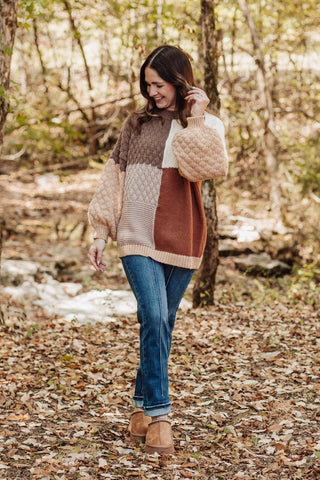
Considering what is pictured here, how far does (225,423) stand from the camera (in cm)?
348

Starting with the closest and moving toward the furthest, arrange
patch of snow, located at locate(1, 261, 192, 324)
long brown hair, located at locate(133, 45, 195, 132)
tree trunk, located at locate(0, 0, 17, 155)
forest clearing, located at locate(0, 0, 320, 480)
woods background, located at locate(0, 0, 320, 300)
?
long brown hair, located at locate(133, 45, 195, 132) → forest clearing, located at locate(0, 0, 320, 480) → tree trunk, located at locate(0, 0, 17, 155) → patch of snow, located at locate(1, 261, 192, 324) → woods background, located at locate(0, 0, 320, 300)

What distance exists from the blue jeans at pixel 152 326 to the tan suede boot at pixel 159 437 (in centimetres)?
8

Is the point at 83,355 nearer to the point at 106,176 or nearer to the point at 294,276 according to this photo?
the point at 106,176

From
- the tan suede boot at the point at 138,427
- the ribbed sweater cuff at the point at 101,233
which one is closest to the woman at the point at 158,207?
the ribbed sweater cuff at the point at 101,233

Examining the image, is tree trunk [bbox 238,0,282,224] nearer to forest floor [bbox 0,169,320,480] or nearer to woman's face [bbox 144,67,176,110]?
forest floor [bbox 0,169,320,480]

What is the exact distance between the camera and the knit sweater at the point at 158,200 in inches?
112

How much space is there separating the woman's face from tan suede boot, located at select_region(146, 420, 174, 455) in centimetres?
181

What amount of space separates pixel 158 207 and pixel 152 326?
2.13ft

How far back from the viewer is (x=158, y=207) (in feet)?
9.39

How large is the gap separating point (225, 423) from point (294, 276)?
5631mm

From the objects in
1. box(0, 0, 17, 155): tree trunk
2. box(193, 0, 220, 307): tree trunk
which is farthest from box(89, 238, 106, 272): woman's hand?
box(193, 0, 220, 307): tree trunk

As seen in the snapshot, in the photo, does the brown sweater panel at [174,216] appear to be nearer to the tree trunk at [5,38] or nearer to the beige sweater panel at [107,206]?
the beige sweater panel at [107,206]

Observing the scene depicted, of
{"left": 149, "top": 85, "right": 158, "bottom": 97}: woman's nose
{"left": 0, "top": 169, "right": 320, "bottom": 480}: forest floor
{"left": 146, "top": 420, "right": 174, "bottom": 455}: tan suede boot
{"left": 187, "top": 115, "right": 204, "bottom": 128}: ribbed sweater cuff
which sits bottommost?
{"left": 0, "top": 169, "right": 320, "bottom": 480}: forest floor

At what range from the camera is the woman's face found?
2920 millimetres
